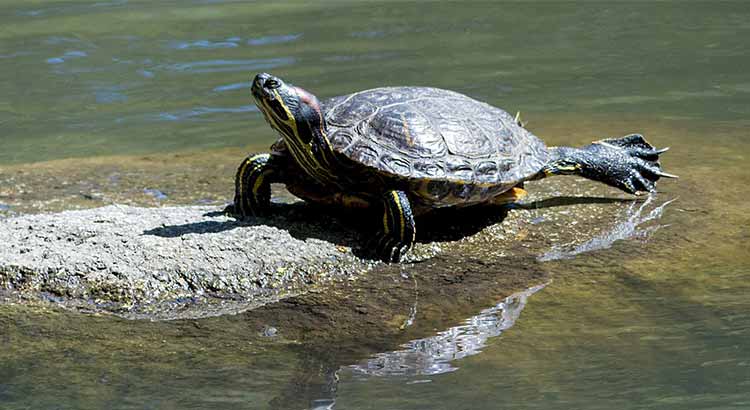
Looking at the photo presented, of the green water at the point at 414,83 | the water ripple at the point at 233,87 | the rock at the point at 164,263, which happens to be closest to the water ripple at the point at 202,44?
the green water at the point at 414,83

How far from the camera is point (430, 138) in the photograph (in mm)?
5180

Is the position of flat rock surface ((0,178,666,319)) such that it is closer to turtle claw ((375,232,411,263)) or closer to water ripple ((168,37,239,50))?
turtle claw ((375,232,411,263))

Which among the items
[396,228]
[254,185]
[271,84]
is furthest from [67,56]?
[396,228]

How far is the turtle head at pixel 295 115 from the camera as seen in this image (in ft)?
16.6

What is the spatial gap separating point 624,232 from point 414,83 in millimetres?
5017

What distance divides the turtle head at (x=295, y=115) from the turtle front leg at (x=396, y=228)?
1.39ft

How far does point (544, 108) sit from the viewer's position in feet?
31.1

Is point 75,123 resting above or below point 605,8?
below

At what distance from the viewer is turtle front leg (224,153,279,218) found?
17.4 feet

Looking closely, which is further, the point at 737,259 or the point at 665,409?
the point at 737,259

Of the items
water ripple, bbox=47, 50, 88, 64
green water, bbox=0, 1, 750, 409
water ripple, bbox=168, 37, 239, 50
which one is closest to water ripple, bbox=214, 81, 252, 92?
green water, bbox=0, 1, 750, 409

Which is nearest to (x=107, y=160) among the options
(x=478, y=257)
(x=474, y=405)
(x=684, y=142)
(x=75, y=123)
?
(x=75, y=123)

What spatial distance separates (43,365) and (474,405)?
1921 millimetres

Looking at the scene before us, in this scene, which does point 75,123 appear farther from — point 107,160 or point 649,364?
point 649,364
